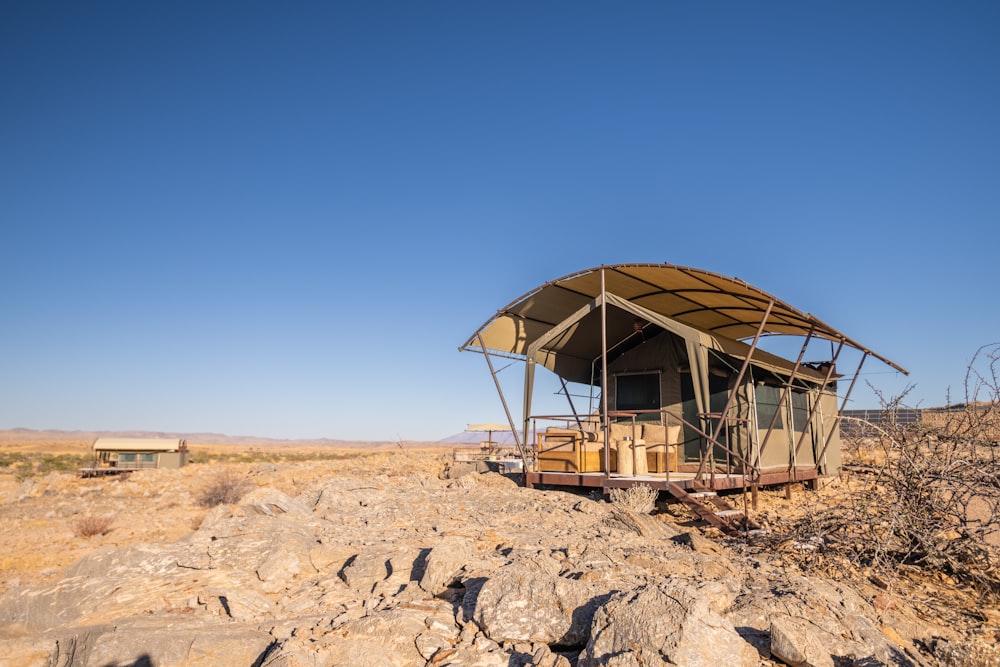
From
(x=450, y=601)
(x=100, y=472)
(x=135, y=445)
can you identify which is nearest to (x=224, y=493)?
(x=450, y=601)

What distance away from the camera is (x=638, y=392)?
15336mm

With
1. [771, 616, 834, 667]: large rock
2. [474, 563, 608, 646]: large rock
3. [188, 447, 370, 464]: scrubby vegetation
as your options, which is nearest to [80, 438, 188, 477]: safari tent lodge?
[188, 447, 370, 464]: scrubby vegetation

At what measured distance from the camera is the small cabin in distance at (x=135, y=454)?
2730cm

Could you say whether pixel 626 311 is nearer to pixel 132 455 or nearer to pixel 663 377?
pixel 663 377

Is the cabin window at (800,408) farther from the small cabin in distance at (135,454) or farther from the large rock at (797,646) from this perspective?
the small cabin in distance at (135,454)

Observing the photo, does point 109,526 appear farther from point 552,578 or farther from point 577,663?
point 577,663

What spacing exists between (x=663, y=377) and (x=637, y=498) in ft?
15.9

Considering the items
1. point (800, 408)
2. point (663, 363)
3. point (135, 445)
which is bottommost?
point (135, 445)

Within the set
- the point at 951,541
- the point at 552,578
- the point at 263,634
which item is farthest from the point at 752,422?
the point at 263,634

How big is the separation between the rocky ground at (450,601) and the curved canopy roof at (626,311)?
4679mm

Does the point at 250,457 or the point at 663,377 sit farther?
the point at 250,457

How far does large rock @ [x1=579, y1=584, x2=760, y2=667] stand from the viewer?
13.5ft

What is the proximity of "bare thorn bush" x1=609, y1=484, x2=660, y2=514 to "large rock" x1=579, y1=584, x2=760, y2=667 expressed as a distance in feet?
18.9

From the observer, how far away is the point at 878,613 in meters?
5.79
